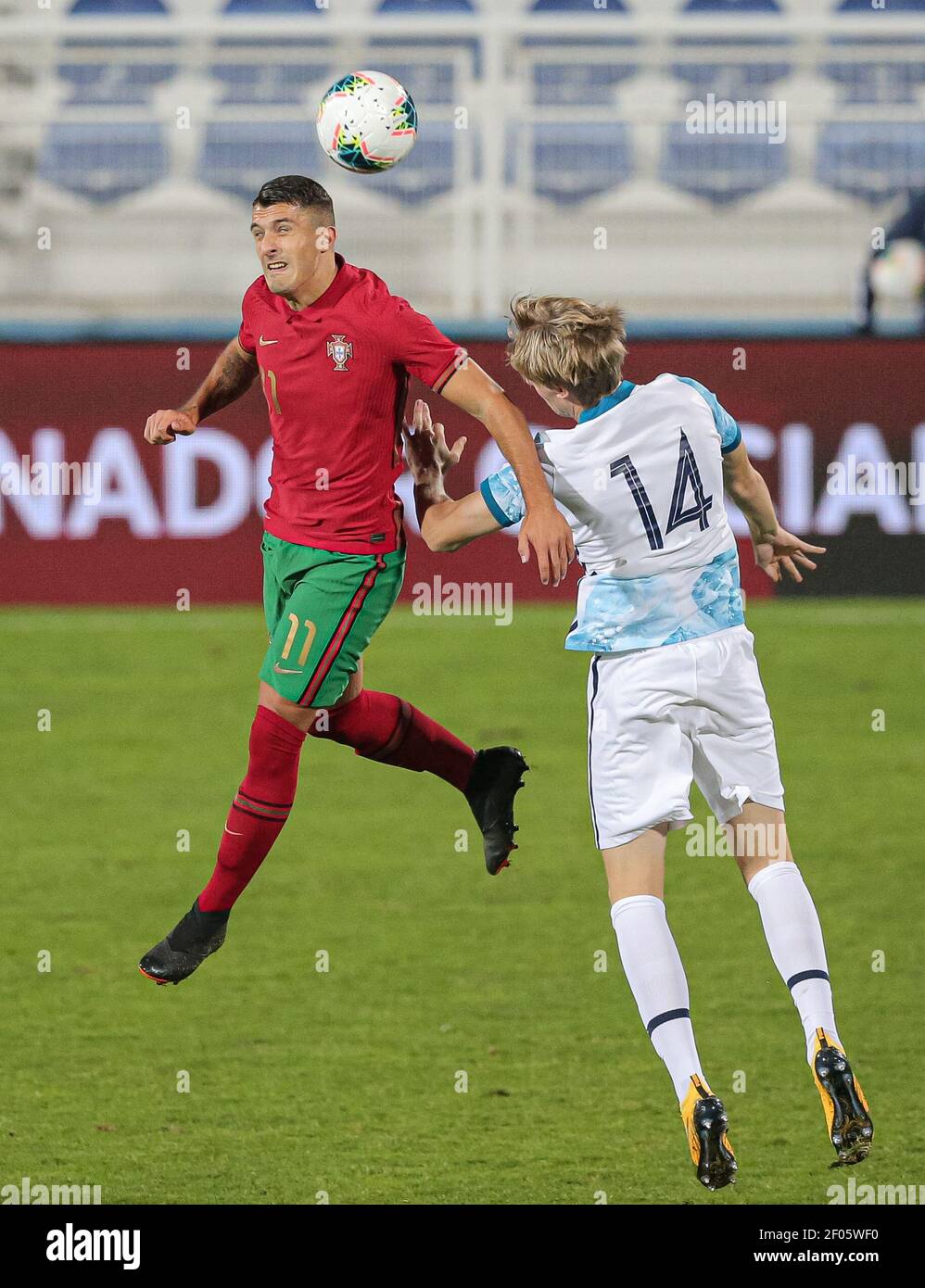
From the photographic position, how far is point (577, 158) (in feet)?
49.3

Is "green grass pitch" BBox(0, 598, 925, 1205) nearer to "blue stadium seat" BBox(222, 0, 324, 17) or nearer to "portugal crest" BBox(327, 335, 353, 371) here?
"portugal crest" BBox(327, 335, 353, 371)

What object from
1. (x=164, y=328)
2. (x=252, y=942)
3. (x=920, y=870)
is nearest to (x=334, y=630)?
(x=252, y=942)

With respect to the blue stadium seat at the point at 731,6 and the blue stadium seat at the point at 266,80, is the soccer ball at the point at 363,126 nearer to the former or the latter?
the blue stadium seat at the point at 266,80

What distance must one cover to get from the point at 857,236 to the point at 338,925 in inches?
326

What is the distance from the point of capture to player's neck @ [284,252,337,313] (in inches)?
195

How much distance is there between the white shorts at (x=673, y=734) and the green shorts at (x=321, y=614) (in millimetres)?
602

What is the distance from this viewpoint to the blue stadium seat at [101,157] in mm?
14945

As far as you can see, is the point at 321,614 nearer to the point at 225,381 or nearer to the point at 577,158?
the point at 225,381

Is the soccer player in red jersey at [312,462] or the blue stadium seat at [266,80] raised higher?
the blue stadium seat at [266,80]

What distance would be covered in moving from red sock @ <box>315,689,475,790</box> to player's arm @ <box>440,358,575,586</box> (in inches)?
40.3

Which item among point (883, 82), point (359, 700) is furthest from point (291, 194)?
point (883, 82)

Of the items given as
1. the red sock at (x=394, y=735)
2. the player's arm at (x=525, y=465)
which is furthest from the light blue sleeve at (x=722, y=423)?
the red sock at (x=394, y=735)

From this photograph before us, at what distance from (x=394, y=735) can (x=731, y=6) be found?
12.1 m

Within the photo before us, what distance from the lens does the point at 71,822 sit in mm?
10133
